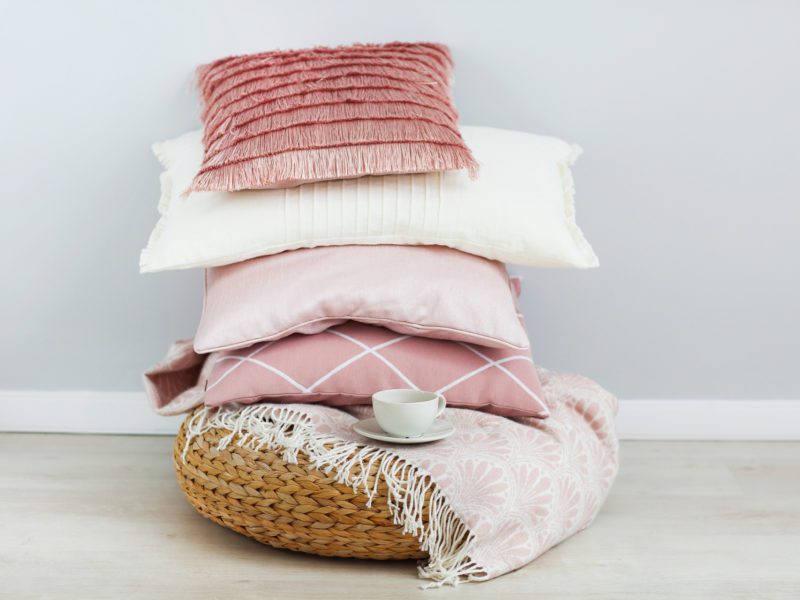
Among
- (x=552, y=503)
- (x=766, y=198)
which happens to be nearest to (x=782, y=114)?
(x=766, y=198)

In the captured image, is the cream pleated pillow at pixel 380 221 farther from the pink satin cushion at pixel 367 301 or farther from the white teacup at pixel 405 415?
the white teacup at pixel 405 415

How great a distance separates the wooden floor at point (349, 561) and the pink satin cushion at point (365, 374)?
0.79 ft

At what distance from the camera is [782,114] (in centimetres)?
193

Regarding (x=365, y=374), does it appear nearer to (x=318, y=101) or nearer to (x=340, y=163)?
(x=340, y=163)

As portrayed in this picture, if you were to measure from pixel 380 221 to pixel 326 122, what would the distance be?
19 cm

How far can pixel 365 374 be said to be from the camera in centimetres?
147

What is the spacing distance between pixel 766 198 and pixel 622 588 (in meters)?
1.04

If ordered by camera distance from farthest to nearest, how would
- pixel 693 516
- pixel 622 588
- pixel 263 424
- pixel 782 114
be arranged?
pixel 782 114
pixel 693 516
pixel 263 424
pixel 622 588

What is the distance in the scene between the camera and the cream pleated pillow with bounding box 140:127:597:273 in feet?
4.96

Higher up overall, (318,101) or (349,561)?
(318,101)

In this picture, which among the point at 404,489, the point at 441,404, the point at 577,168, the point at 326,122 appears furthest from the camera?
the point at 577,168

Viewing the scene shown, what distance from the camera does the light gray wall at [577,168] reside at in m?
1.92

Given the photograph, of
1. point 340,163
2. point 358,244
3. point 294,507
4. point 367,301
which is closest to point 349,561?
point 294,507

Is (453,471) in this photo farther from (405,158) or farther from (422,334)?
(405,158)
